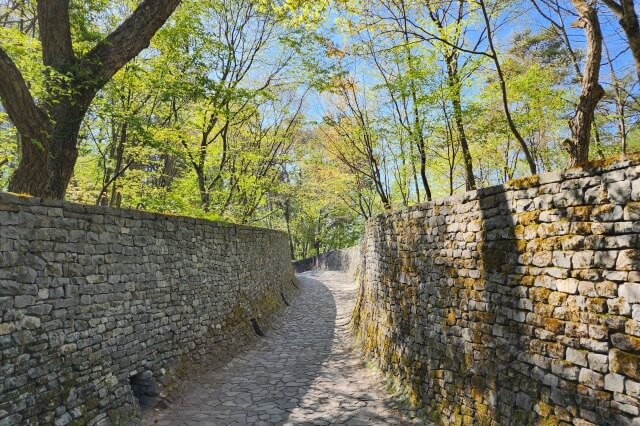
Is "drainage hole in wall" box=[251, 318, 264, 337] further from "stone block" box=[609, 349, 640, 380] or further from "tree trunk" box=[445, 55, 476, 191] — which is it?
"stone block" box=[609, 349, 640, 380]

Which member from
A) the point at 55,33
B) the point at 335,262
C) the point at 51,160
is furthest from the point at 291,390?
the point at 335,262

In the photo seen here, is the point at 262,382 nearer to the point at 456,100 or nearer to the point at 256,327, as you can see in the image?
the point at 256,327

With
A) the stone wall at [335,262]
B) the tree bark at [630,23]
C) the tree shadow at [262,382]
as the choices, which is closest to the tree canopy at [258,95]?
the tree bark at [630,23]

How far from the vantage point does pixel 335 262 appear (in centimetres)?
3180

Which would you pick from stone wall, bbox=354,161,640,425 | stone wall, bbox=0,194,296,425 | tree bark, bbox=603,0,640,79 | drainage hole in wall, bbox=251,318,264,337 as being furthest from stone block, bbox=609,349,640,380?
drainage hole in wall, bbox=251,318,264,337

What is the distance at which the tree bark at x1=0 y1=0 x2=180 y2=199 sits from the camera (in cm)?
604

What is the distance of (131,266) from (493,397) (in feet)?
16.7

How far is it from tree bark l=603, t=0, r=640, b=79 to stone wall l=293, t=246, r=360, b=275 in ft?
65.9

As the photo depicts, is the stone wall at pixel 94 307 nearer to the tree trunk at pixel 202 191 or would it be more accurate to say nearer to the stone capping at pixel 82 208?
the stone capping at pixel 82 208

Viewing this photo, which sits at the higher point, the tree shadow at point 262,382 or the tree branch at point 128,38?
the tree branch at point 128,38

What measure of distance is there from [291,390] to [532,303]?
4.65m

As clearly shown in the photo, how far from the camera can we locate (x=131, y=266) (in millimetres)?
5844

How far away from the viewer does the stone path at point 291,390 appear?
5746mm

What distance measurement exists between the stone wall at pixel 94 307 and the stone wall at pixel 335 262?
16.6m
